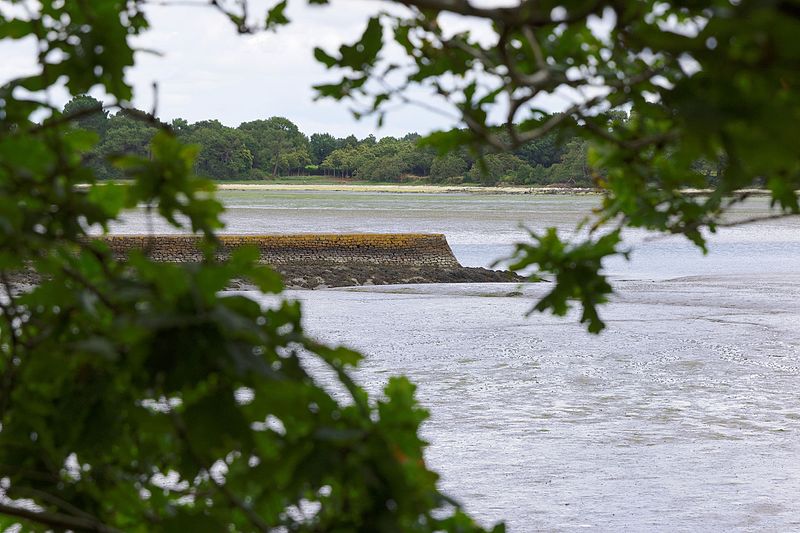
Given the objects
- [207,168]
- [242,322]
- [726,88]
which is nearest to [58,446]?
[242,322]

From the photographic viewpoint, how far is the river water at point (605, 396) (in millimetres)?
7836

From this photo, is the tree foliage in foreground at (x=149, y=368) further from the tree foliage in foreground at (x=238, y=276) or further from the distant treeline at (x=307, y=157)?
the distant treeline at (x=307, y=157)

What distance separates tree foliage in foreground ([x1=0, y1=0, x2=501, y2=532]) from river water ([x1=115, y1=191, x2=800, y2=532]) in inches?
35.6

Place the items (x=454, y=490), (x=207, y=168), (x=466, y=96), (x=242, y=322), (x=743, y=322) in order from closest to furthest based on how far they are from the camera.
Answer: (x=242, y=322) < (x=466, y=96) < (x=454, y=490) < (x=743, y=322) < (x=207, y=168)

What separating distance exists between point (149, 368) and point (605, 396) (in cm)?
1062

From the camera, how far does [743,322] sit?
58.6ft

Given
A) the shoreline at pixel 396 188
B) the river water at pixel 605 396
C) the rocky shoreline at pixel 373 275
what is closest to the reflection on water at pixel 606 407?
the river water at pixel 605 396

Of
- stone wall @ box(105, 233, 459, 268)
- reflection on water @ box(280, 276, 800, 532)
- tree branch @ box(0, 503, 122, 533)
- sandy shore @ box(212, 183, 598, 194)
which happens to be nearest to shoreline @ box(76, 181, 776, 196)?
sandy shore @ box(212, 183, 598, 194)

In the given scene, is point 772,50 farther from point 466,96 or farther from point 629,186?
point 629,186

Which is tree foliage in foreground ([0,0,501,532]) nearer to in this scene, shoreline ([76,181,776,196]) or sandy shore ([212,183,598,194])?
shoreline ([76,181,776,196])

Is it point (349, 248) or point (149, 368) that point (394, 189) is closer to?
point (349, 248)

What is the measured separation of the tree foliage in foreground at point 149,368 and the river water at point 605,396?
90 cm

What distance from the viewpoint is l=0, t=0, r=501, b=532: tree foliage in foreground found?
120cm

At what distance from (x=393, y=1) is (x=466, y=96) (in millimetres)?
595
